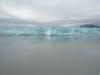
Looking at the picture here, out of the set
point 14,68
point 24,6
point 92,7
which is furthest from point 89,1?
point 14,68

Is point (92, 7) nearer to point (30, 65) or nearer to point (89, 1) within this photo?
point (89, 1)

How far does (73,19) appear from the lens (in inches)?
166

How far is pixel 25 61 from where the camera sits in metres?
3.13

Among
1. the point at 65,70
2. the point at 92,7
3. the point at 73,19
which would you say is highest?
the point at 92,7

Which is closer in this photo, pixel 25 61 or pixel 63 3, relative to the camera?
pixel 25 61

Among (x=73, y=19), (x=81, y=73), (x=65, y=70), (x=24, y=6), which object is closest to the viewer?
(x=81, y=73)

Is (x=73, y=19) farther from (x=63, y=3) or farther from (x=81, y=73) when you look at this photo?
(x=81, y=73)

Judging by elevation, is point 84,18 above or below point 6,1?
below

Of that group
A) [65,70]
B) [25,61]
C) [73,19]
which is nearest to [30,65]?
[25,61]

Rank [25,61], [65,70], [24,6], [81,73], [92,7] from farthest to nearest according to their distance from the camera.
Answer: [92,7] → [24,6] → [25,61] → [65,70] → [81,73]

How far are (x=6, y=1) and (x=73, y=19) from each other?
1.83m

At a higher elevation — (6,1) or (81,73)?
(6,1)

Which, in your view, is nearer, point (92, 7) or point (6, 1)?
point (6, 1)

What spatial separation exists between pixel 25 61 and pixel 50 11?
5.07ft
